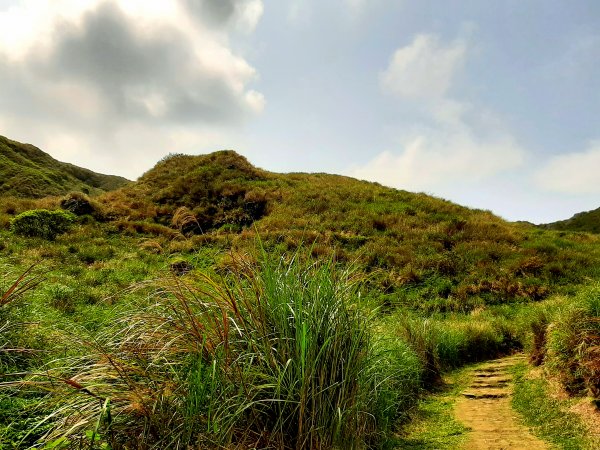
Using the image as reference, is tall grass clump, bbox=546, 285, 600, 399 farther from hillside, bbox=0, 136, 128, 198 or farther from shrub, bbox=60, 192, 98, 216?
hillside, bbox=0, 136, 128, 198

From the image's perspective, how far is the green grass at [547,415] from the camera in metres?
5.47

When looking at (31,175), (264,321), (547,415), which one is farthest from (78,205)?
(31,175)

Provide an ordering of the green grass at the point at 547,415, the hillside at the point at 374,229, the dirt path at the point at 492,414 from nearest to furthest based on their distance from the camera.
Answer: the green grass at the point at 547,415 → the dirt path at the point at 492,414 → the hillside at the point at 374,229

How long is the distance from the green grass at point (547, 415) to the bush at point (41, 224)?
19.0 m

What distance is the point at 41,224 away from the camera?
763 inches

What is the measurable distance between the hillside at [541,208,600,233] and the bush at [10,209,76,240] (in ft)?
229

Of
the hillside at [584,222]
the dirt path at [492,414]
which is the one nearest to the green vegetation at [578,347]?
the dirt path at [492,414]

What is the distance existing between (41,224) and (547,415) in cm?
2049

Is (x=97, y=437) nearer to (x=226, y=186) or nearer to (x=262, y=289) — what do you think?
(x=262, y=289)

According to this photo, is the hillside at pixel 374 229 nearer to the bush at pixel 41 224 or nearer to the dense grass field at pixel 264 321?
A: the dense grass field at pixel 264 321

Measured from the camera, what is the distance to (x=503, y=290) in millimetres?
16359

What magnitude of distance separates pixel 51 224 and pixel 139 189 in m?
10.8

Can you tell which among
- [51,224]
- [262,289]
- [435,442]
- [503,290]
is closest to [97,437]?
[262,289]

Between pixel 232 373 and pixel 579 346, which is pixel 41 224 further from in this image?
pixel 579 346
